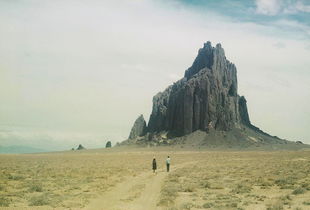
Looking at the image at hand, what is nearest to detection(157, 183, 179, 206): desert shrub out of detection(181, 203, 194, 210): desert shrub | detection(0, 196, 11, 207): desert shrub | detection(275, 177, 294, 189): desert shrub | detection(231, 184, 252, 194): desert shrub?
detection(181, 203, 194, 210): desert shrub

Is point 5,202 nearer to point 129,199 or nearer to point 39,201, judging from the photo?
point 39,201

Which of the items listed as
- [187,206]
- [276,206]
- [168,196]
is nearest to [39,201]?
[168,196]

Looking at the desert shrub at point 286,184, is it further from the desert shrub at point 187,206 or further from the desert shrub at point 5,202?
the desert shrub at point 5,202

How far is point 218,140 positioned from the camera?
7726 inches

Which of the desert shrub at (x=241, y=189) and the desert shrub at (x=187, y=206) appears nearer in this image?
the desert shrub at (x=187, y=206)

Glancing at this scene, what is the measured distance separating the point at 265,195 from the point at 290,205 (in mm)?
4731

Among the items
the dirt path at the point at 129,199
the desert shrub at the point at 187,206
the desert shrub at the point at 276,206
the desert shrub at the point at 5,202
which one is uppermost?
the desert shrub at the point at 5,202

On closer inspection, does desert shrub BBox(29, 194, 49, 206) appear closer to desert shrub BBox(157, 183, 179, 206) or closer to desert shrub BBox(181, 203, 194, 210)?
desert shrub BBox(157, 183, 179, 206)

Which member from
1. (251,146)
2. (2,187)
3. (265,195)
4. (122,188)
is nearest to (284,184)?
(265,195)

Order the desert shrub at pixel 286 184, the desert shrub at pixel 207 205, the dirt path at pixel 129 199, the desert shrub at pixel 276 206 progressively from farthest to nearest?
1. the desert shrub at pixel 286 184
2. the desert shrub at pixel 207 205
3. the dirt path at pixel 129 199
4. the desert shrub at pixel 276 206

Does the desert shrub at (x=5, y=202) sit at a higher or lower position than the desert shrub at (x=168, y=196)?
higher

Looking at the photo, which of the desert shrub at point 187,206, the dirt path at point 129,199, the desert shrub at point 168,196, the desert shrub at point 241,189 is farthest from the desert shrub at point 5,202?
the desert shrub at point 241,189

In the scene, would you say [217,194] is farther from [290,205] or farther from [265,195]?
[290,205]

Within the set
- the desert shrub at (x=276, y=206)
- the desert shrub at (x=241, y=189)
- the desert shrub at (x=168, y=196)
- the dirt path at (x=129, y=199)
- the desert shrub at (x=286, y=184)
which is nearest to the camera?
the desert shrub at (x=276, y=206)
